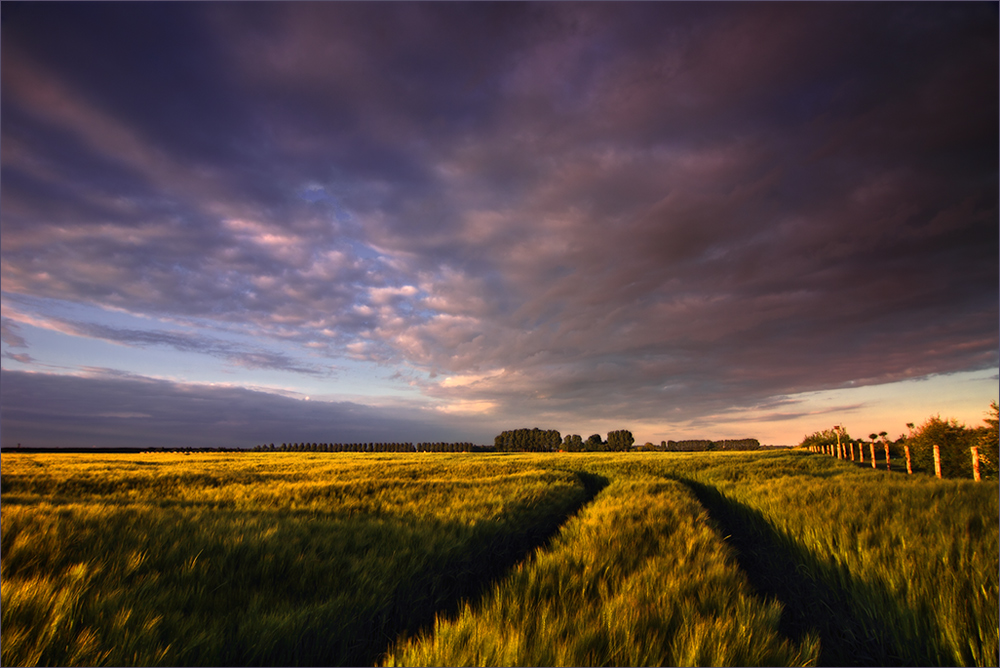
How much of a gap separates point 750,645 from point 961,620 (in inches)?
95.6

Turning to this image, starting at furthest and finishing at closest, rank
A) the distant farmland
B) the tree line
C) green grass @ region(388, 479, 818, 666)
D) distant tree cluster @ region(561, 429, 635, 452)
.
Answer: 1. distant tree cluster @ region(561, 429, 635, 452)
2. the tree line
3. the distant farmland
4. green grass @ region(388, 479, 818, 666)

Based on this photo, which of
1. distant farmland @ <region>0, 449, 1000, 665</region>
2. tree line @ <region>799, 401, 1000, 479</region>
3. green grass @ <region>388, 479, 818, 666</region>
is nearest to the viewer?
green grass @ <region>388, 479, 818, 666</region>

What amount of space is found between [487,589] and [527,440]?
111 meters

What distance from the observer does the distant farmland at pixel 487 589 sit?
2797 mm

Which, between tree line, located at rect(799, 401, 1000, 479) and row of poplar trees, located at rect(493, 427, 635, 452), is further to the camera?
row of poplar trees, located at rect(493, 427, 635, 452)

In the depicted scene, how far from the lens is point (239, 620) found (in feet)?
11.1

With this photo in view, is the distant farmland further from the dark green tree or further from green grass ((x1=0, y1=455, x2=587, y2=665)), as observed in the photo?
the dark green tree

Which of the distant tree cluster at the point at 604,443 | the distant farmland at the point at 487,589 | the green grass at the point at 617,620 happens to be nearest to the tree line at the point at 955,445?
the distant farmland at the point at 487,589

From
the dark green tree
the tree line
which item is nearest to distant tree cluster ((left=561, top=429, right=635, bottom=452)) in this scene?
the dark green tree

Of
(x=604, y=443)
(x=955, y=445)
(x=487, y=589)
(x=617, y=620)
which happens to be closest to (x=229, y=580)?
(x=487, y=589)

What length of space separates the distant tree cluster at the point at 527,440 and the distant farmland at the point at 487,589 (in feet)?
342

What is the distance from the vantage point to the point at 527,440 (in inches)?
4476

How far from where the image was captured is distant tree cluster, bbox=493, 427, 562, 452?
110 m

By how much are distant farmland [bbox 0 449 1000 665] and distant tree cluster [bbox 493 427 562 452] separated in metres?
104
